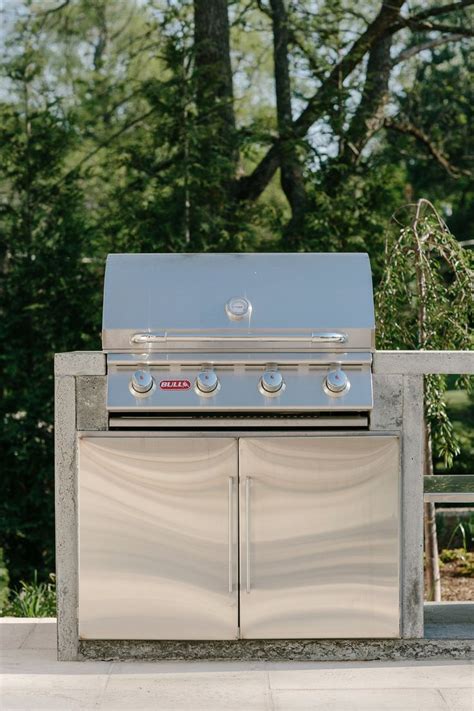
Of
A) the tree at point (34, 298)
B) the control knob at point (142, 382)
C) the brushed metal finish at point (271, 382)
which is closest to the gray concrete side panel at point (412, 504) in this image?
the brushed metal finish at point (271, 382)

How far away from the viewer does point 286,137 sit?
10.3 meters

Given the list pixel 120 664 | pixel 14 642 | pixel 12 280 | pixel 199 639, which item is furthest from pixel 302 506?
pixel 12 280

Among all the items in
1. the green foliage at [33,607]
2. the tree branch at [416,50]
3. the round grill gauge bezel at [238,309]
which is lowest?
the green foliage at [33,607]

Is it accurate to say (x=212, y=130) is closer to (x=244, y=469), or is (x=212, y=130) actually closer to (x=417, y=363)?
(x=417, y=363)

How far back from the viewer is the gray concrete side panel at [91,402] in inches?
156

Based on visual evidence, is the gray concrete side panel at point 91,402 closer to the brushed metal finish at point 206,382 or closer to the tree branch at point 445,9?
the brushed metal finish at point 206,382

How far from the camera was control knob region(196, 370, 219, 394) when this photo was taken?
3844mm

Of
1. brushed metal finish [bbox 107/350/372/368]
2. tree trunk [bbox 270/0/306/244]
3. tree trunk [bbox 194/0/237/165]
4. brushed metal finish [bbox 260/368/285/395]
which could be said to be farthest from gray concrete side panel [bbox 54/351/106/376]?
tree trunk [bbox 270/0/306/244]

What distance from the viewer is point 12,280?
9180 millimetres

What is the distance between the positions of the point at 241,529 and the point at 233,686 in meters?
0.57

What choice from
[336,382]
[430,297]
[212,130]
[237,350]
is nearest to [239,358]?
[237,350]

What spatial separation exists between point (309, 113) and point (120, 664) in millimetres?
7230

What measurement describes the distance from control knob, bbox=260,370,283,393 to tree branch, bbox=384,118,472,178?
770 cm

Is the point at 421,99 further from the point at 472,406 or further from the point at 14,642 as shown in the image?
the point at 14,642
